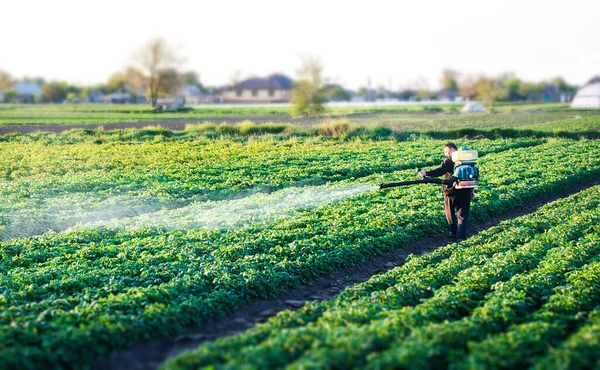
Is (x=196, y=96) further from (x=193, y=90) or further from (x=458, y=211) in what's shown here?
(x=458, y=211)

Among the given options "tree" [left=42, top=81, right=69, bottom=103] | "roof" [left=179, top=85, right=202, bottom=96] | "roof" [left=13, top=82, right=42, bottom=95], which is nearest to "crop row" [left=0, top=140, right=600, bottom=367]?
"roof" [left=13, top=82, right=42, bottom=95]

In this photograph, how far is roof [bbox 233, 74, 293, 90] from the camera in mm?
104375

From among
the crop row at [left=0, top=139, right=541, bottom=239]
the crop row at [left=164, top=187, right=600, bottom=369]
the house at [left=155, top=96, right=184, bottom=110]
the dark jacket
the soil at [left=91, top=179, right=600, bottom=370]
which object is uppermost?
the house at [left=155, top=96, right=184, bottom=110]

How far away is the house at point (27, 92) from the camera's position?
39500mm

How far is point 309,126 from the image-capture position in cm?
4738

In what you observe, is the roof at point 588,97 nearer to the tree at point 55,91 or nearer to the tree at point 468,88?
the tree at point 468,88

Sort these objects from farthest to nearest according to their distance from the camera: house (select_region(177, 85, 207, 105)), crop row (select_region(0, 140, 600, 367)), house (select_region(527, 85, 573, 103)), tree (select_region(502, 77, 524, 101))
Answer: tree (select_region(502, 77, 524, 101)) → house (select_region(527, 85, 573, 103)) → house (select_region(177, 85, 207, 105)) → crop row (select_region(0, 140, 600, 367))

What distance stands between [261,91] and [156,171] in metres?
80.7

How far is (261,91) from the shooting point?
4122 inches

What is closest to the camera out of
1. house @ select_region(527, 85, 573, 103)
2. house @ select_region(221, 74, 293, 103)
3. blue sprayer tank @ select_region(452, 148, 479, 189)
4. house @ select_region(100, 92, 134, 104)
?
blue sprayer tank @ select_region(452, 148, 479, 189)

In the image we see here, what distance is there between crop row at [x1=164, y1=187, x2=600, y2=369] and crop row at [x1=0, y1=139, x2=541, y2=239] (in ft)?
34.4

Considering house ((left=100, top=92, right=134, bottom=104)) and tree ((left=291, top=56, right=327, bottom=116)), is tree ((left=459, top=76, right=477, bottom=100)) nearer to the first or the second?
tree ((left=291, top=56, right=327, bottom=116))

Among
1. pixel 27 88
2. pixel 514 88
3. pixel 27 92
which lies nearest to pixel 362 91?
pixel 514 88

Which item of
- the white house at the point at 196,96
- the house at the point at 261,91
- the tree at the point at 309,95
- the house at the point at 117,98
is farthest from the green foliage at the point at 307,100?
the white house at the point at 196,96
